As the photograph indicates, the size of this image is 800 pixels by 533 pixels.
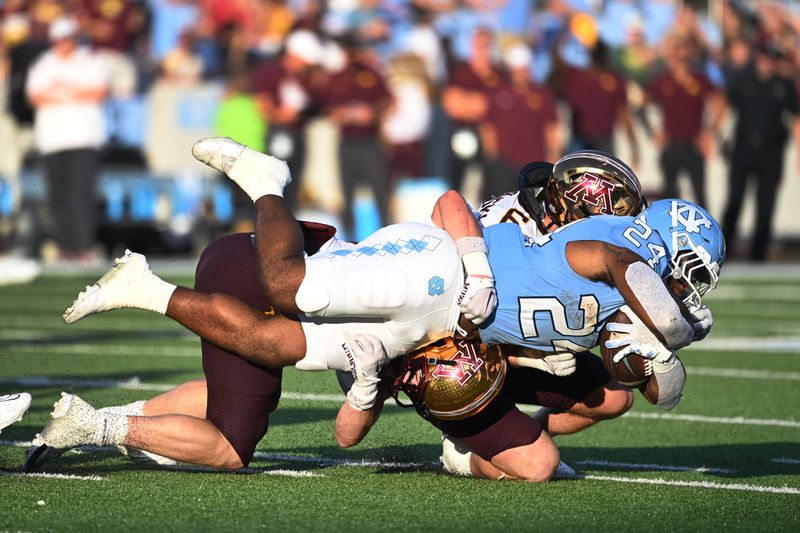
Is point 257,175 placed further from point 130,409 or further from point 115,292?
point 130,409

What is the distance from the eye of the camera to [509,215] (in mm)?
5262

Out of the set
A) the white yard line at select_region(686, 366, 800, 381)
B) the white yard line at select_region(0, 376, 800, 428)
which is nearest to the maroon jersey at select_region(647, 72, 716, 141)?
the white yard line at select_region(686, 366, 800, 381)

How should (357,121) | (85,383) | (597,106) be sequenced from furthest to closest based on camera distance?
(597,106), (357,121), (85,383)

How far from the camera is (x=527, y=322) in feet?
15.5

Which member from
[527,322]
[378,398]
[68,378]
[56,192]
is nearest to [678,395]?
[527,322]

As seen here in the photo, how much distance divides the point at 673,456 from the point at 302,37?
9.70 meters

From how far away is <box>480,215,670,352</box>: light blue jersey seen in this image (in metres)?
4.67

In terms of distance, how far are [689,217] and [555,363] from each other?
0.68m

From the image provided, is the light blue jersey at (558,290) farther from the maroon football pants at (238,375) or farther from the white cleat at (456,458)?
the maroon football pants at (238,375)

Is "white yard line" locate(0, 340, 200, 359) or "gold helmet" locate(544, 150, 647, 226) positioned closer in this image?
"gold helmet" locate(544, 150, 647, 226)

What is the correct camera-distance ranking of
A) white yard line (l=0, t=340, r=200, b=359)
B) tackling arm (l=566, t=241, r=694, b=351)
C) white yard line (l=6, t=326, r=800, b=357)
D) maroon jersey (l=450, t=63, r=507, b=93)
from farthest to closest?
maroon jersey (l=450, t=63, r=507, b=93), white yard line (l=6, t=326, r=800, b=357), white yard line (l=0, t=340, r=200, b=359), tackling arm (l=566, t=241, r=694, b=351)

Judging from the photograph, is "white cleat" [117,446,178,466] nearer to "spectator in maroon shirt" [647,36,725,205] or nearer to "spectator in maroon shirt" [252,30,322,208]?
"spectator in maroon shirt" [252,30,322,208]

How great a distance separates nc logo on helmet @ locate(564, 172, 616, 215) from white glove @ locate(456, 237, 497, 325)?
459 millimetres

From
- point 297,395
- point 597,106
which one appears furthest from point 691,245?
point 597,106
